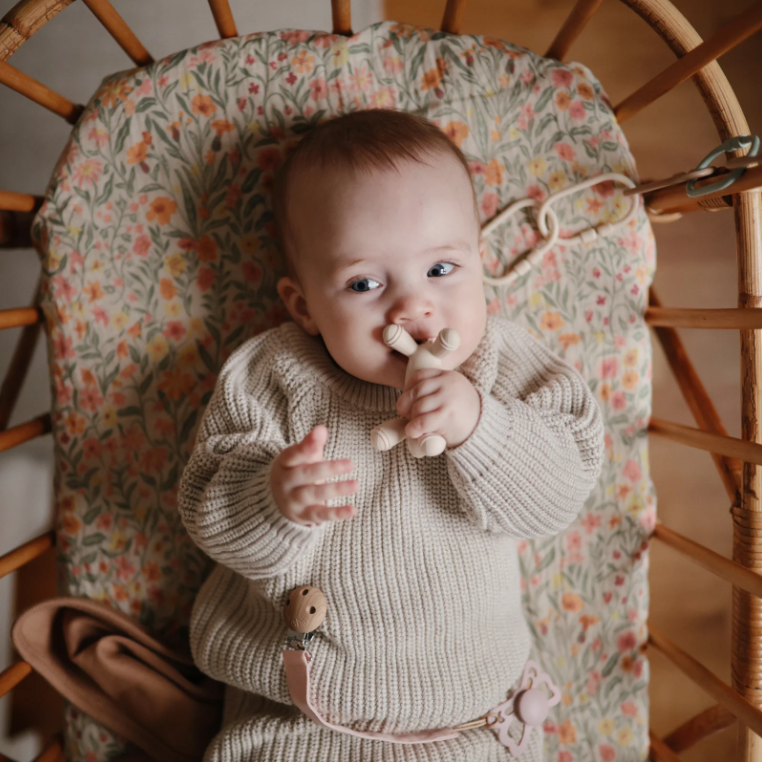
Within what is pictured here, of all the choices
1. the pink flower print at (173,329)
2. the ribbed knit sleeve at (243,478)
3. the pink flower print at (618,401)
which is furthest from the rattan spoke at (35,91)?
the pink flower print at (618,401)

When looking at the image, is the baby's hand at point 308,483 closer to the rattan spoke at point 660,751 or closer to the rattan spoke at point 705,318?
the rattan spoke at point 705,318

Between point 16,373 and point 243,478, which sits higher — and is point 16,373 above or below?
above

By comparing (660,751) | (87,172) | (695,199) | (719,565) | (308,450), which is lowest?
A: (660,751)

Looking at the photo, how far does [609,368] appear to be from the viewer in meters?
0.97

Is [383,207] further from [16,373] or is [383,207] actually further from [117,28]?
[16,373]

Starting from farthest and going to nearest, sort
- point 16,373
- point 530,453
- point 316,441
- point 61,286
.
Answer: point 16,373 → point 61,286 → point 530,453 → point 316,441

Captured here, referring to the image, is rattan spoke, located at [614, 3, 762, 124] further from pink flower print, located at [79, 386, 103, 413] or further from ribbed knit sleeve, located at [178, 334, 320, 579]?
pink flower print, located at [79, 386, 103, 413]

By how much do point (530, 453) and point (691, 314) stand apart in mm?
354

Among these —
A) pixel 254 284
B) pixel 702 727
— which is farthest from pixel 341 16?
pixel 702 727

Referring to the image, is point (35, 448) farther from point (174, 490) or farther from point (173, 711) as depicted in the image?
point (173, 711)

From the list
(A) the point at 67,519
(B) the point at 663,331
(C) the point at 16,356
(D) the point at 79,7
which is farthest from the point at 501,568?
(D) the point at 79,7

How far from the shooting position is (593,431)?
2.58 ft

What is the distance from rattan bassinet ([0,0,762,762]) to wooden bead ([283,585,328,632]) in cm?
33

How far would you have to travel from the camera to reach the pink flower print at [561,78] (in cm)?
95
